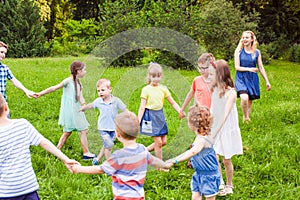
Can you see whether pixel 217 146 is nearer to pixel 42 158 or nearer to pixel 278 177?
pixel 278 177

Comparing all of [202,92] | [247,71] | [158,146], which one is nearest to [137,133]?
[202,92]

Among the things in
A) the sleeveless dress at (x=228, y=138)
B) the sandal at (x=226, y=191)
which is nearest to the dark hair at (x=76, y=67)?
the sleeveless dress at (x=228, y=138)

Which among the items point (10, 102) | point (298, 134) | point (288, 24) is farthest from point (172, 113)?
point (288, 24)

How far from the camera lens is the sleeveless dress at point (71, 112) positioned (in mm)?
6117

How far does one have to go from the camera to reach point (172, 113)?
8.08 m

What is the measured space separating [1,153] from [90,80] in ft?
8.02

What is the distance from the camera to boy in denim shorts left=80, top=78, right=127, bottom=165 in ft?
17.3

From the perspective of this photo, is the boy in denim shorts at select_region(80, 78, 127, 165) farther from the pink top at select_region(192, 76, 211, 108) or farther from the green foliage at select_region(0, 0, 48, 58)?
the green foliage at select_region(0, 0, 48, 58)

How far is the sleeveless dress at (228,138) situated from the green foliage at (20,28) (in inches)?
787

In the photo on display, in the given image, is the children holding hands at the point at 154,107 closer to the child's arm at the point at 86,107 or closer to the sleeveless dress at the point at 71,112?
the child's arm at the point at 86,107

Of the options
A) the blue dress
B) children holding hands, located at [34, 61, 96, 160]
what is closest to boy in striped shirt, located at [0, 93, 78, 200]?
children holding hands, located at [34, 61, 96, 160]

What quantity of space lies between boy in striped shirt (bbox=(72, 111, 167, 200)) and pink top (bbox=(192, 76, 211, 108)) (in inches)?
77.3

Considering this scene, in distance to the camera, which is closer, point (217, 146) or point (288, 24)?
point (217, 146)

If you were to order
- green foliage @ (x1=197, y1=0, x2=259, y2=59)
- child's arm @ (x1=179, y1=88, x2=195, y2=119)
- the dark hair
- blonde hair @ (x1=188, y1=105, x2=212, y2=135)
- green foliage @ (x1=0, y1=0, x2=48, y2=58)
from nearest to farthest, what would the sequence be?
blonde hair @ (x1=188, y1=105, x2=212, y2=135) → child's arm @ (x1=179, y1=88, x2=195, y2=119) → the dark hair → green foliage @ (x1=197, y1=0, x2=259, y2=59) → green foliage @ (x1=0, y1=0, x2=48, y2=58)
